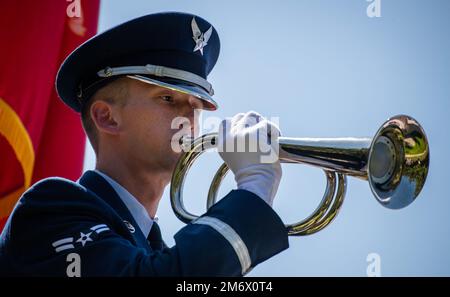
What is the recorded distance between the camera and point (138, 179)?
389 centimetres

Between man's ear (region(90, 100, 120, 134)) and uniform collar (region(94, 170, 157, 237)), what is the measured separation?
0.26 m

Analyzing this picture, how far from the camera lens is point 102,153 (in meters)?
4.02

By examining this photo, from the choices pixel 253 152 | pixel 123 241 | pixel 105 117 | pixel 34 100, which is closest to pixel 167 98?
pixel 105 117

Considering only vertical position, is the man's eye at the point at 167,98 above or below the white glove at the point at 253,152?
above

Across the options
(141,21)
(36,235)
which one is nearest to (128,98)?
(141,21)

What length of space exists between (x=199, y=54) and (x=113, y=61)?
0.46 m

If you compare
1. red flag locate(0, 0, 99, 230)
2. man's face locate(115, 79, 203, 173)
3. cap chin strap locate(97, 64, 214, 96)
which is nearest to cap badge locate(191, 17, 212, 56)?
cap chin strap locate(97, 64, 214, 96)

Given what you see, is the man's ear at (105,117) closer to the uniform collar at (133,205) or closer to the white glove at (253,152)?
the uniform collar at (133,205)

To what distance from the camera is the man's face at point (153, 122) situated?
12.5ft

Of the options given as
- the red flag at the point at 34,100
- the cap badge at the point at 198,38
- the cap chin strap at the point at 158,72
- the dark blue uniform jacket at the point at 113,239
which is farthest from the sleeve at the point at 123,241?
the red flag at the point at 34,100

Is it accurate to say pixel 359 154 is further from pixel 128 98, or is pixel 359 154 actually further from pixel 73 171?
pixel 73 171

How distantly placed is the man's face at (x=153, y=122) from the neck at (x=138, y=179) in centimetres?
4

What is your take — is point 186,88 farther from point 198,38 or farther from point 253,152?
point 253,152

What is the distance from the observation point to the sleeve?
117 inches
